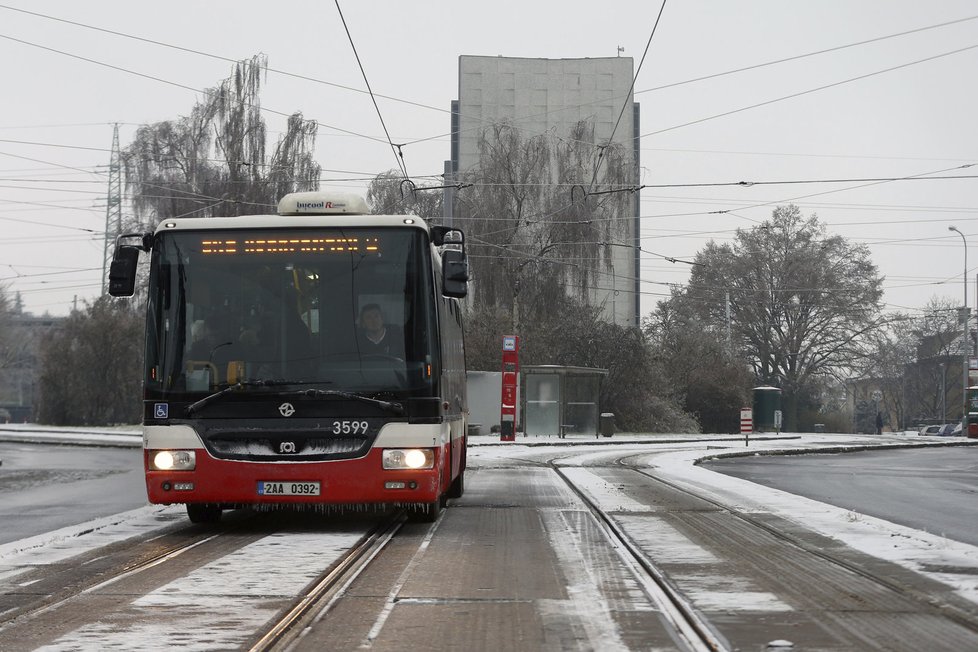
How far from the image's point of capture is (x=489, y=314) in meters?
50.8

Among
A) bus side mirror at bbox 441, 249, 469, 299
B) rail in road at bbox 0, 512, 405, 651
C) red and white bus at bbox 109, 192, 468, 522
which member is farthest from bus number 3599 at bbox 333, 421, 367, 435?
bus side mirror at bbox 441, 249, 469, 299

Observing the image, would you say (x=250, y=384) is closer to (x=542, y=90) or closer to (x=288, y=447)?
(x=288, y=447)

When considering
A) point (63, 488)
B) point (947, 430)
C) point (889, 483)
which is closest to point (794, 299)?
point (947, 430)

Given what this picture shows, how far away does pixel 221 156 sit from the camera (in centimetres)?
4794

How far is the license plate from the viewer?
11398 millimetres

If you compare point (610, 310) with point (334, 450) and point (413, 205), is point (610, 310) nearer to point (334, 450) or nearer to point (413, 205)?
point (413, 205)

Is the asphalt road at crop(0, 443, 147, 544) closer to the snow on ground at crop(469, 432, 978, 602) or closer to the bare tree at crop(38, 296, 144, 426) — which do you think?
the snow on ground at crop(469, 432, 978, 602)

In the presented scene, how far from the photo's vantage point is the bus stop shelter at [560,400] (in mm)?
44469

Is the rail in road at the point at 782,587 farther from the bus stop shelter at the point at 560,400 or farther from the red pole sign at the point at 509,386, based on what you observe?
the bus stop shelter at the point at 560,400

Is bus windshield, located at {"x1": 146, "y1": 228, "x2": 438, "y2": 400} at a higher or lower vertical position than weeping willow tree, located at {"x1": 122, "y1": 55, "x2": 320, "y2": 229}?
lower

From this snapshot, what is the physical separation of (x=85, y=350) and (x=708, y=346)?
92.9ft

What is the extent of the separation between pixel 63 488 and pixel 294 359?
9819 mm

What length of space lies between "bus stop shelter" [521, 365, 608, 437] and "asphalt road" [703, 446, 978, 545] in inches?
392

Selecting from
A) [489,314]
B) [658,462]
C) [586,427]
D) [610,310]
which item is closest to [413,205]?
[489,314]
